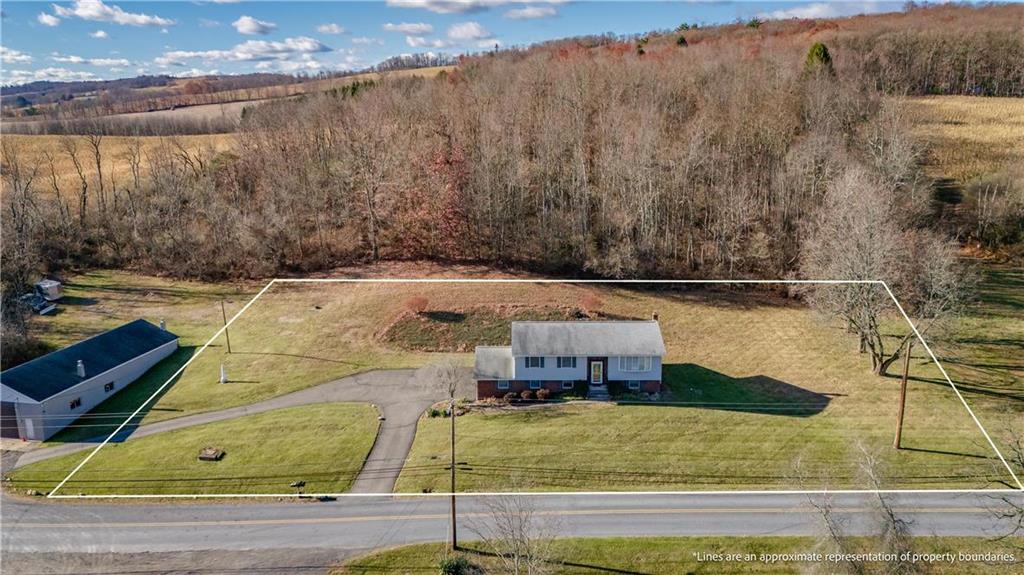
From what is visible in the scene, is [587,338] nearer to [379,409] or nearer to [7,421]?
[379,409]

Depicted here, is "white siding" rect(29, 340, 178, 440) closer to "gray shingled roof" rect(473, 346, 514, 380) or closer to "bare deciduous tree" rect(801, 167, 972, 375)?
"gray shingled roof" rect(473, 346, 514, 380)

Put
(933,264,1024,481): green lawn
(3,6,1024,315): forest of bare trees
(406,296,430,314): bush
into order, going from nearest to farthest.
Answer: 1. (933,264,1024,481): green lawn
2. (406,296,430,314): bush
3. (3,6,1024,315): forest of bare trees

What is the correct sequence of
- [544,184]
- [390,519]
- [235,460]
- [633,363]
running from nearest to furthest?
[390,519], [235,460], [633,363], [544,184]

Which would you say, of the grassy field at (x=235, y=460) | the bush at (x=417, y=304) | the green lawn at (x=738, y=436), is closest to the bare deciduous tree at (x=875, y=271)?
the green lawn at (x=738, y=436)

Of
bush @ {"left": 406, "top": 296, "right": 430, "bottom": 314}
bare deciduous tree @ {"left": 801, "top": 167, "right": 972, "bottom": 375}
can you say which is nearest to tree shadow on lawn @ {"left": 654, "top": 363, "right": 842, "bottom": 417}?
bare deciduous tree @ {"left": 801, "top": 167, "right": 972, "bottom": 375}

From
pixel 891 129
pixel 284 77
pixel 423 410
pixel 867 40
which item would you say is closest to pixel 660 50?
pixel 867 40

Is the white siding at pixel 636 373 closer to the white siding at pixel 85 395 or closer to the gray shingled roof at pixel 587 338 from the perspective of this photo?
the gray shingled roof at pixel 587 338

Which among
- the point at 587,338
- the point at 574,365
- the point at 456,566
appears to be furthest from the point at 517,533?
the point at 587,338
